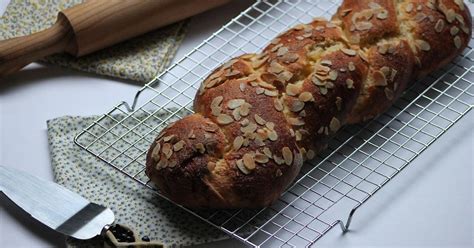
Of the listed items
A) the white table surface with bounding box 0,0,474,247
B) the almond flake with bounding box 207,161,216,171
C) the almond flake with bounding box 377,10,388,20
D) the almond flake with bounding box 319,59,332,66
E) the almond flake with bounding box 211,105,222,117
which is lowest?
the white table surface with bounding box 0,0,474,247

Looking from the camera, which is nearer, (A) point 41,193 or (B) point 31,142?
(A) point 41,193

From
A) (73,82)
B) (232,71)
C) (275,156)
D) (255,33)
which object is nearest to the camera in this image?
(275,156)

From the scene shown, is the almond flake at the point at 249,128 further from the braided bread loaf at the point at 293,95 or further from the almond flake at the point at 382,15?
the almond flake at the point at 382,15

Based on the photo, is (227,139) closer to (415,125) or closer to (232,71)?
(232,71)

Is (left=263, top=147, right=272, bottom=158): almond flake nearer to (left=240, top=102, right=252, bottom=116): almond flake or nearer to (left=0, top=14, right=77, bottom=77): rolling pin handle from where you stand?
(left=240, top=102, right=252, bottom=116): almond flake

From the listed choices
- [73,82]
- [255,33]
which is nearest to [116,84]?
[73,82]

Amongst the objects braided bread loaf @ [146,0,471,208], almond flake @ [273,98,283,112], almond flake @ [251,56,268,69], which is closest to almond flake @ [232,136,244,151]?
braided bread loaf @ [146,0,471,208]
